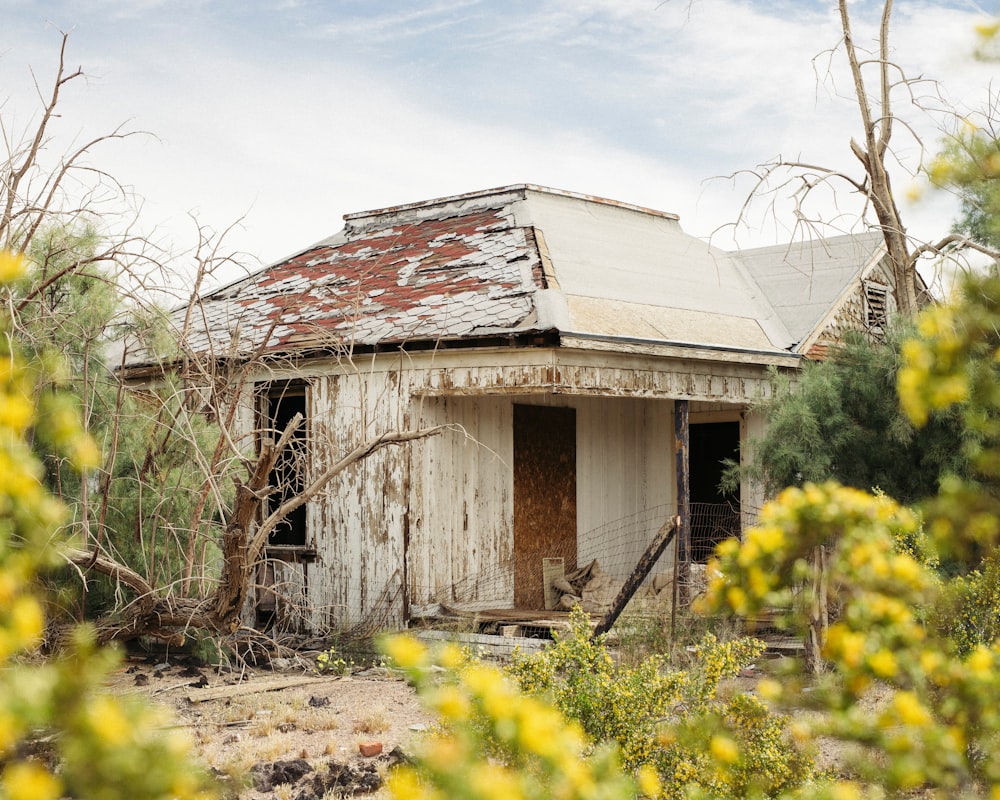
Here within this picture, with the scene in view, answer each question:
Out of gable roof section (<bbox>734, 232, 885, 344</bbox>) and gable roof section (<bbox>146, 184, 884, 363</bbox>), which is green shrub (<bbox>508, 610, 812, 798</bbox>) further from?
gable roof section (<bbox>734, 232, 885, 344</bbox>)

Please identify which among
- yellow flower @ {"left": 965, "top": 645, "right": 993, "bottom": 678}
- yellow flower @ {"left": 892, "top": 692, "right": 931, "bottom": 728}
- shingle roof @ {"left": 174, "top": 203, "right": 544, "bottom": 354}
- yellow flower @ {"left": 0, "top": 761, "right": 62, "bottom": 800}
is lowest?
yellow flower @ {"left": 892, "top": 692, "right": 931, "bottom": 728}

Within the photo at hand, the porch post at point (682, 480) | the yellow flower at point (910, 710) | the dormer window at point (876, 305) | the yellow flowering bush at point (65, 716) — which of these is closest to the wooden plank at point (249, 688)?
the porch post at point (682, 480)

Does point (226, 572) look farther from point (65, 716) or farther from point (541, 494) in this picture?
point (65, 716)

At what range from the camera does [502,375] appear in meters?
10.6

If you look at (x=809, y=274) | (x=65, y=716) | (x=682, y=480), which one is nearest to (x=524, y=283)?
(x=682, y=480)

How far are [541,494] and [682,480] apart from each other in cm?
240

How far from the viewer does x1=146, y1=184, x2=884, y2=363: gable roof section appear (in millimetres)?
11188

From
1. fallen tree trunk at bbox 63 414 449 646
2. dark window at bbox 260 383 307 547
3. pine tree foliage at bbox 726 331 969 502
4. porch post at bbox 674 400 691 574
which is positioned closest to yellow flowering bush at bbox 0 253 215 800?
fallen tree trunk at bbox 63 414 449 646

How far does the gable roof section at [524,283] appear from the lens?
11188 mm

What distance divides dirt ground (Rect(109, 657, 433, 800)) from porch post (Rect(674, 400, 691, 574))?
3.07 m

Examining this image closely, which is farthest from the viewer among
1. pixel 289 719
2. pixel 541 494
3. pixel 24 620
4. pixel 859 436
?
pixel 541 494

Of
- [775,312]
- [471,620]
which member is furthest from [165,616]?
[775,312]

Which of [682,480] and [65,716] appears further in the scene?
[682,480]

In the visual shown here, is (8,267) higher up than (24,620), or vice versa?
(8,267)
